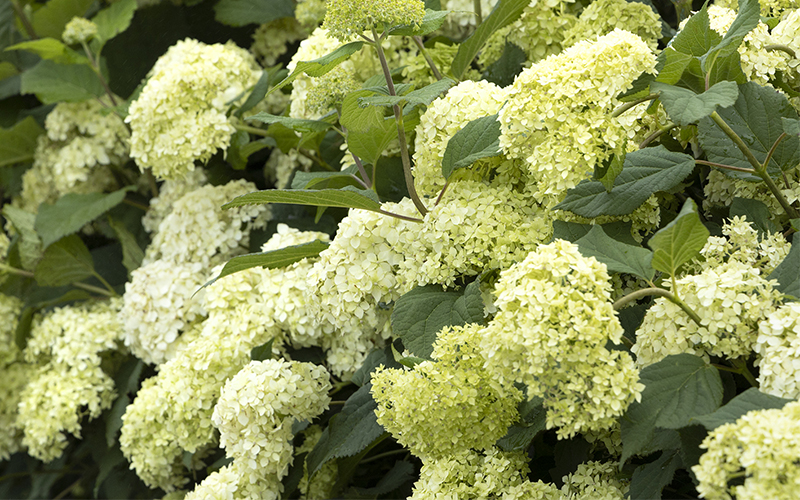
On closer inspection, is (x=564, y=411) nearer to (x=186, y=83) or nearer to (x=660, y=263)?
(x=660, y=263)

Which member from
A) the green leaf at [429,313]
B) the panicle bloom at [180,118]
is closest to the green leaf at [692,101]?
the green leaf at [429,313]

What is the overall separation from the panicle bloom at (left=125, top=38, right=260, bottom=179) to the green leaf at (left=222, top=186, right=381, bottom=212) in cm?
39

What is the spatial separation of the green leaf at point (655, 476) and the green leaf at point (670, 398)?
79 mm

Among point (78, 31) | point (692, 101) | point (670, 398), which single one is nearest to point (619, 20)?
point (692, 101)

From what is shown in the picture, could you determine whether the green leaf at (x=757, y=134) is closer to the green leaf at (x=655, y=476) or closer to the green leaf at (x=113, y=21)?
the green leaf at (x=655, y=476)

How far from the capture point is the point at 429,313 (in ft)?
2.31

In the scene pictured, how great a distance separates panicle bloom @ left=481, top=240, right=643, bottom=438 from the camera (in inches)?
19.5

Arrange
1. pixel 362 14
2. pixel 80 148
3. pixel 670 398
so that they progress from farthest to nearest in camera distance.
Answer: pixel 80 148 < pixel 362 14 < pixel 670 398

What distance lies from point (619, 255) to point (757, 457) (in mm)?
202

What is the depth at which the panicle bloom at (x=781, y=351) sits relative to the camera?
→ 508mm

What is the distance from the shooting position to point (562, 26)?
89 centimetres

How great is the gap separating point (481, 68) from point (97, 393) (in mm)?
999

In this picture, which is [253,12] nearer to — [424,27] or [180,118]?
[180,118]

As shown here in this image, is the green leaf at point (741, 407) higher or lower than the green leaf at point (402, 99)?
lower
